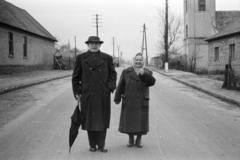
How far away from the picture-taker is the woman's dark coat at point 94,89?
15.2 ft

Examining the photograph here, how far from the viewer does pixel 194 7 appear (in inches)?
1642

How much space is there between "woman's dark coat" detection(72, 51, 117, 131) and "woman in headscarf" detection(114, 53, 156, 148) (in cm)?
29

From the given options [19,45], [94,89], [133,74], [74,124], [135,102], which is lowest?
[74,124]

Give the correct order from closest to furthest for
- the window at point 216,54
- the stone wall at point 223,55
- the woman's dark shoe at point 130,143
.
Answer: the woman's dark shoe at point 130,143 < the stone wall at point 223,55 < the window at point 216,54

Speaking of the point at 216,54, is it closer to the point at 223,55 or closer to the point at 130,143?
the point at 223,55

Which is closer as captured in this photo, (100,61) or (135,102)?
(100,61)

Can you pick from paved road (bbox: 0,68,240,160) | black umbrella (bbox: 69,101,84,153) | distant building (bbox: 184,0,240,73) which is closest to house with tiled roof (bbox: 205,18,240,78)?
distant building (bbox: 184,0,240,73)

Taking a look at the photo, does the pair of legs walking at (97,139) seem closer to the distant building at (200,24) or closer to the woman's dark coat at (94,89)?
the woman's dark coat at (94,89)

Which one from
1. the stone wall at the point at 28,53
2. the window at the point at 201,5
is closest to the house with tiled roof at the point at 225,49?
the window at the point at 201,5

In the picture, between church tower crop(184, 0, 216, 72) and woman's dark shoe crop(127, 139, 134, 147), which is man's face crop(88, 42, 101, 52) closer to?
woman's dark shoe crop(127, 139, 134, 147)

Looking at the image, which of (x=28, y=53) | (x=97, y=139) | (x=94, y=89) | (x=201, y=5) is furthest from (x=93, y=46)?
(x=201, y=5)

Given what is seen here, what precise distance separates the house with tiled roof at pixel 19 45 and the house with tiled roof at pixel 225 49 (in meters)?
17.0

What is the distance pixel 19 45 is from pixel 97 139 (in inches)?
924

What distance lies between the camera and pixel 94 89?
4652mm
